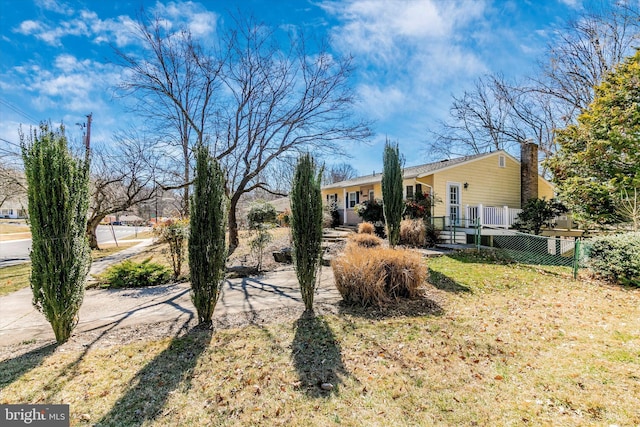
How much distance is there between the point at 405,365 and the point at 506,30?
11244 millimetres

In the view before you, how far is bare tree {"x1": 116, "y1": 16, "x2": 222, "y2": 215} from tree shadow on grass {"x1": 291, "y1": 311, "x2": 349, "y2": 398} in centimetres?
779

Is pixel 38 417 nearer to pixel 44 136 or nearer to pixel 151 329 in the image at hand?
pixel 151 329

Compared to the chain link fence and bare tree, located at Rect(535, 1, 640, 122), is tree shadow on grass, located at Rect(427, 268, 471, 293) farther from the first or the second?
bare tree, located at Rect(535, 1, 640, 122)

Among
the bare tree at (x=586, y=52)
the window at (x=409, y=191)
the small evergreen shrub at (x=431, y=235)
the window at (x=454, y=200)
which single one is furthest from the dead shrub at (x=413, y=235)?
the bare tree at (x=586, y=52)

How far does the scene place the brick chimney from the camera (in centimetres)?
1580

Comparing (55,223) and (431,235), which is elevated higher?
(55,223)

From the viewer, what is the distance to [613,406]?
2488 millimetres

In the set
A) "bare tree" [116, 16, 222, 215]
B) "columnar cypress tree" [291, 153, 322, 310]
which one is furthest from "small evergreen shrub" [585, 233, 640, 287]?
"bare tree" [116, 16, 222, 215]

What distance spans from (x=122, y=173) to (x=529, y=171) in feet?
71.1

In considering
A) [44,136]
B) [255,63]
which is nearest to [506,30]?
[255,63]

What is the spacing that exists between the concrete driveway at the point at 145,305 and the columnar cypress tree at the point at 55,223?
74cm

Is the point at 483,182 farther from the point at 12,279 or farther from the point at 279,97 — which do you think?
the point at 12,279

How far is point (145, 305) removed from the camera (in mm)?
5305

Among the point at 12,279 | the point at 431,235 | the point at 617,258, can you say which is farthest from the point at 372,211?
the point at 12,279
